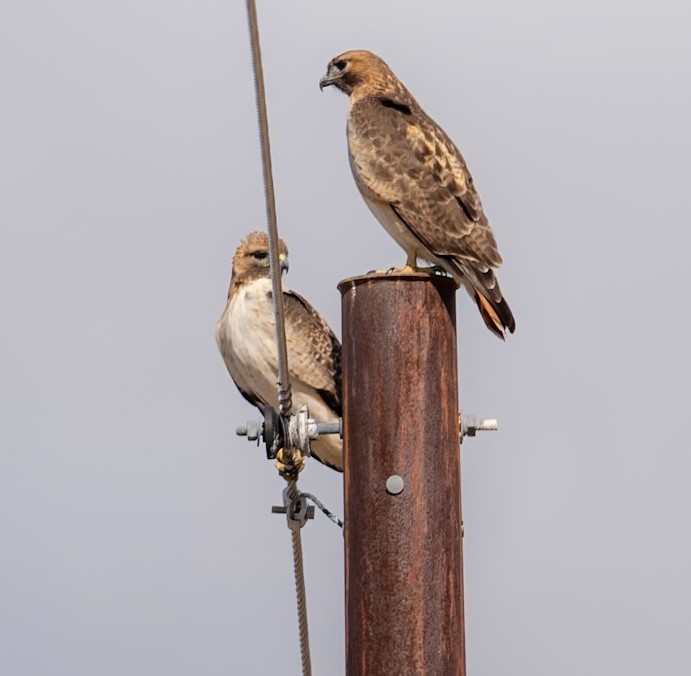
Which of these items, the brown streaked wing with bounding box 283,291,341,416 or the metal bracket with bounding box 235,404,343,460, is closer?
the metal bracket with bounding box 235,404,343,460

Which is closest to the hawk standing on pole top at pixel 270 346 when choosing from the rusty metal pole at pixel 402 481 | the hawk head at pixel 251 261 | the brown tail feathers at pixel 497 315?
the hawk head at pixel 251 261

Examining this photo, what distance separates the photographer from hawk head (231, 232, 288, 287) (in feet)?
34.8

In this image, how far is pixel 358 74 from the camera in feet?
32.6

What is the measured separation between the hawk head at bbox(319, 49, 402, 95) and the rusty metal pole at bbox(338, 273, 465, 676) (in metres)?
4.06

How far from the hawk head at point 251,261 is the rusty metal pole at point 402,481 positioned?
4.63 m

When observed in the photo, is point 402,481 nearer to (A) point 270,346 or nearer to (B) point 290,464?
(B) point 290,464

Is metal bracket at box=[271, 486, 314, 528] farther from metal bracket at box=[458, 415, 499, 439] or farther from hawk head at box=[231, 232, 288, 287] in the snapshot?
hawk head at box=[231, 232, 288, 287]

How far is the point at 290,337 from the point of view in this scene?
1040cm

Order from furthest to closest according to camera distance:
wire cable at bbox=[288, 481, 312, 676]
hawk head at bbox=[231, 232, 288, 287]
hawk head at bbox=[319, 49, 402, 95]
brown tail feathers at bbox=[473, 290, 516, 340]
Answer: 1. hawk head at bbox=[231, 232, 288, 287]
2. hawk head at bbox=[319, 49, 402, 95]
3. brown tail feathers at bbox=[473, 290, 516, 340]
4. wire cable at bbox=[288, 481, 312, 676]

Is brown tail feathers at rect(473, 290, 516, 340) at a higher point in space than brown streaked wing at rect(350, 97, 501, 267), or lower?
lower

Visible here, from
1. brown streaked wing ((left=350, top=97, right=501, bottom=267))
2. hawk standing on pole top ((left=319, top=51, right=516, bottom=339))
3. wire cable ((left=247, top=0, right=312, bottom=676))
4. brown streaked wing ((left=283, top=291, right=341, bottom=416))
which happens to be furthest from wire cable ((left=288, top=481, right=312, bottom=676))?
brown streaked wing ((left=283, top=291, right=341, bottom=416))

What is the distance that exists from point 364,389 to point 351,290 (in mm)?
368

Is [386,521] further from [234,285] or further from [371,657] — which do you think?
[234,285]

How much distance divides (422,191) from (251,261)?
2.34 meters
